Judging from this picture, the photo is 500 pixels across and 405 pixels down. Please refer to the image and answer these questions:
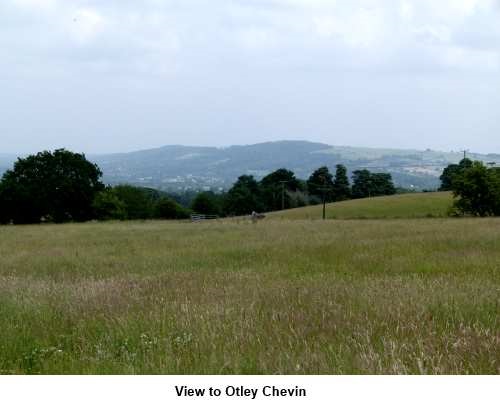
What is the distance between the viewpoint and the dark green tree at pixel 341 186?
386 ft

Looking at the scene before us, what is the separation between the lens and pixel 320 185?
4631 inches

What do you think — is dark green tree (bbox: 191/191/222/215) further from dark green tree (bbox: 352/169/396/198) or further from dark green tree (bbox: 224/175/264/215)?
dark green tree (bbox: 352/169/396/198)

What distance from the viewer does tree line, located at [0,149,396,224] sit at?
232 ft

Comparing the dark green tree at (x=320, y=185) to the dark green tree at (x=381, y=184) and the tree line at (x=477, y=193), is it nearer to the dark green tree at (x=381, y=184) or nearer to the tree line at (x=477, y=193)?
the dark green tree at (x=381, y=184)

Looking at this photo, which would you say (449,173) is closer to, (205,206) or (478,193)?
(478,193)

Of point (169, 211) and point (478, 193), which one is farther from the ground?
point (478, 193)

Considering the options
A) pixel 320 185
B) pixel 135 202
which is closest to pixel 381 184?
pixel 320 185

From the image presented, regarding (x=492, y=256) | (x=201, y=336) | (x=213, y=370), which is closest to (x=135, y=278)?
(x=201, y=336)

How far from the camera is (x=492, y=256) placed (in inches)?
444

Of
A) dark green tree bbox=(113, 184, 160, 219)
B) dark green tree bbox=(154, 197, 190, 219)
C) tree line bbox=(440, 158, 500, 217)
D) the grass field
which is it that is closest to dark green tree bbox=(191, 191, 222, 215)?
dark green tree bbox=(154, 197, 190, 219)

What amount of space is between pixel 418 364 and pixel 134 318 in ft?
10.6

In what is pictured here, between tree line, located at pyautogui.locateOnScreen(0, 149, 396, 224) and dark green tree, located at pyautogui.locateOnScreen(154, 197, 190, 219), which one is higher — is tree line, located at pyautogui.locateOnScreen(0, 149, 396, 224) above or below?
above

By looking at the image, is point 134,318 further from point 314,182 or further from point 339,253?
point 314,182

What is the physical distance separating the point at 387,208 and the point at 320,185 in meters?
46.5
